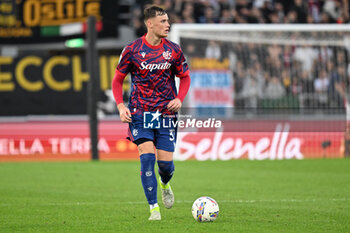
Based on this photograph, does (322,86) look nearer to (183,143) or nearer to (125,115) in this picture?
(183,143)

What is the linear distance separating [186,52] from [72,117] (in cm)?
339

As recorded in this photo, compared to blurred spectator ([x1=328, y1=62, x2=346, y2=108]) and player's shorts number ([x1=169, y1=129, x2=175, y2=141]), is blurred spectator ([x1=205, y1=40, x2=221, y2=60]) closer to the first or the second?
blurred spectator ([x1=328, y1=62, x2=346, y2=108])

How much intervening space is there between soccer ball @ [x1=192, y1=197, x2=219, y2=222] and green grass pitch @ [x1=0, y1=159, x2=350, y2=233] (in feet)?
0.37

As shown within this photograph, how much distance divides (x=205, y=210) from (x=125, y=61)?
184 cm

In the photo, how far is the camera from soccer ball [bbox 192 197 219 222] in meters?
7.70

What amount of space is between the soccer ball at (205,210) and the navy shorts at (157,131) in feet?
2.45

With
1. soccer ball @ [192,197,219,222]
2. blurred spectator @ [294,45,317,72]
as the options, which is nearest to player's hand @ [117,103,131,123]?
soccer ball @ [192,197,219,222]

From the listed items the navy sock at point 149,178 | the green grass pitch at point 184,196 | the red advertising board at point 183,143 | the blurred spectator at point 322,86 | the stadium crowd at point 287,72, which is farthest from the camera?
the blurred spectator at point 322,86

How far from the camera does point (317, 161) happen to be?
17.1m

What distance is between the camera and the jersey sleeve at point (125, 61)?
8078 mm

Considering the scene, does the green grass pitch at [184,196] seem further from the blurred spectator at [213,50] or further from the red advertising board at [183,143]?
the blurred spectator at [213,50]

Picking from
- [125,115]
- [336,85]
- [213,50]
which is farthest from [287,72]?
[125,115]

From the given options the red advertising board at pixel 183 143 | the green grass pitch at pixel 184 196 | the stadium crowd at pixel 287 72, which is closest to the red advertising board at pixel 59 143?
the red advertising board at pixel 183 143

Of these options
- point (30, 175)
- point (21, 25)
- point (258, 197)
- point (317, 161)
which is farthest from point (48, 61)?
point (258, 197)
